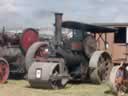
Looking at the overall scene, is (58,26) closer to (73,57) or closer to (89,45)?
(73,57)

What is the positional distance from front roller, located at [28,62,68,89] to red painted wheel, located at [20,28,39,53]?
3.47 m

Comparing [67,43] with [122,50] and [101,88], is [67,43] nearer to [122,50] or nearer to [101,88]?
[101,88]

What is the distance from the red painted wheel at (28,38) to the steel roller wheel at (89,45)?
2765 millimetres

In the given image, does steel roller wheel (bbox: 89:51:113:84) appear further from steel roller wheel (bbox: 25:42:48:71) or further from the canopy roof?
steel roller wheel (bbox: 25:42:48:71)

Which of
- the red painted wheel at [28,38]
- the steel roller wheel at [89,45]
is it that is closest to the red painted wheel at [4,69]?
the red painted wheel at [28,38]

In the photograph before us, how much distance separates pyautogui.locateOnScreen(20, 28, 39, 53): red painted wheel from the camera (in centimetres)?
1526

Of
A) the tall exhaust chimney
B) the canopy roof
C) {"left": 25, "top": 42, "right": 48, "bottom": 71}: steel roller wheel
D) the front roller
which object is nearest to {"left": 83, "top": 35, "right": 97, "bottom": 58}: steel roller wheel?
the canopy roof

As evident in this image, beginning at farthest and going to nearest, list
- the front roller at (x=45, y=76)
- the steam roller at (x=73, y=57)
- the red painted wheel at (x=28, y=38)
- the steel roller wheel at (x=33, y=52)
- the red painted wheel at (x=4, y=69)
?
the red painted wheel at (x=28, y=38)
the steel roller wheel at (x=33, y=52)
the red painted wheel at (x=4, y=69)
the steam roller at (x=73, y=57)
the front roller at (x=45, y=76)

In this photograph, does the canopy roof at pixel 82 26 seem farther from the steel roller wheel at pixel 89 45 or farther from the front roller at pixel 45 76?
the front roller at pixel 45 76

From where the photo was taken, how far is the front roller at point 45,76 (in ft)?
37.4

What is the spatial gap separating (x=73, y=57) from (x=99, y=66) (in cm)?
94

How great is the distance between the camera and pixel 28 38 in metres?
15.5

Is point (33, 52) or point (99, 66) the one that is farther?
point (33, 52)

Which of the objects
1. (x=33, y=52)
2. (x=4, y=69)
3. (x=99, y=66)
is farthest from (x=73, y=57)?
(x=4, y=69)
